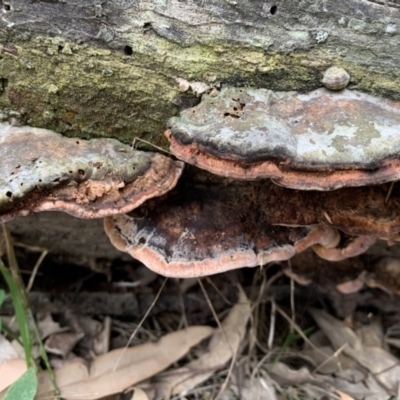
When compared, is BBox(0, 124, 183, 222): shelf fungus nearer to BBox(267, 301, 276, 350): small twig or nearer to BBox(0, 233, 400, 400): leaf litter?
BBox(0, 233, 400, 400): leaf litter

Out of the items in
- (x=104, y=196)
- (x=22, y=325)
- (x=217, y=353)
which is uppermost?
(x=104, y=196)

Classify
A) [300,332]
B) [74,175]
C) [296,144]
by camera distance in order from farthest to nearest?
[300,332]
[74,175]
[296,144]

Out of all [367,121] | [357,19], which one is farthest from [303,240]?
[357,19]

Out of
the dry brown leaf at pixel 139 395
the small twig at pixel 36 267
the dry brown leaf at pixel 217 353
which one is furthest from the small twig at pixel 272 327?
the small twig at pixel 36 267

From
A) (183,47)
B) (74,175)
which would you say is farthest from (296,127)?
(74,175)

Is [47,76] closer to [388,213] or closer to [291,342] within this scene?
[388,213]

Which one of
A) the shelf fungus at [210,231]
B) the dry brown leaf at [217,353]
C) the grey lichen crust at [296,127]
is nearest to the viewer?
the grey lichen crust at [296,127]

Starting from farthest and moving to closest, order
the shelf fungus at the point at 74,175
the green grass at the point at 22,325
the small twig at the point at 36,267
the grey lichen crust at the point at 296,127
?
the small twig at the point at 36,267 < the green grass at the point at 22,325 < the shelf fungus at the point at 74,175 < the grey lichen crust at the point at 296,127

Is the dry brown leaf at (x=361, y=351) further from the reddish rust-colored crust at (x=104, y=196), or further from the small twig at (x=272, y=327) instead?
the reddish rust-colored crust at (x=104, y=196)

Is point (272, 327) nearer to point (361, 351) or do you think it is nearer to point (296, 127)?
point (361, 351)
